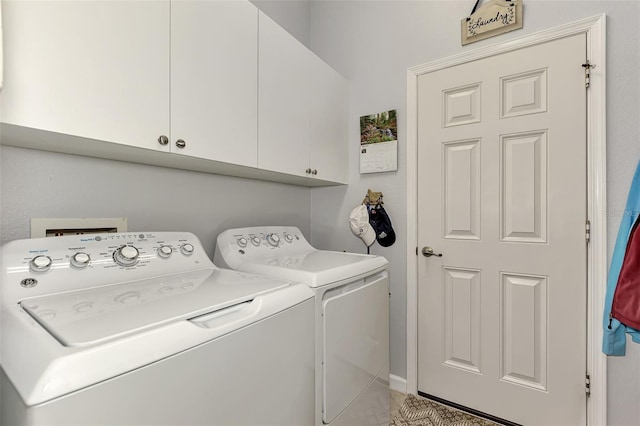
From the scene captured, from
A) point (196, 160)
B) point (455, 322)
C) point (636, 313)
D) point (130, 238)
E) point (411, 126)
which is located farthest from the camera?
point (411, 126)

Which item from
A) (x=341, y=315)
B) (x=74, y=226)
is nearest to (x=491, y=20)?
(x=341, y=315)

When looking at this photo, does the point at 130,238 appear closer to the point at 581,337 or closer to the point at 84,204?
the point at 84,204

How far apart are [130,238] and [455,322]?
182 centimetres

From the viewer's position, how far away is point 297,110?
1.78 metres

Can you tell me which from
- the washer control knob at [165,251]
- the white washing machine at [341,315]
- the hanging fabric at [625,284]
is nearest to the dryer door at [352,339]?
the white washing machine at [341,315]

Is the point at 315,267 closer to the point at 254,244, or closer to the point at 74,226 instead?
the point at 254,244

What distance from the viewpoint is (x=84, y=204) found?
122cm

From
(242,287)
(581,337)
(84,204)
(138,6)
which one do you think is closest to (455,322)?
(581,337)

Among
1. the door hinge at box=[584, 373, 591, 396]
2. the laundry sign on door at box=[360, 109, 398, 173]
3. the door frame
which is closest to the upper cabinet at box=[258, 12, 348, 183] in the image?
the laundry sign on door at box=[360, 109, 398, 173]

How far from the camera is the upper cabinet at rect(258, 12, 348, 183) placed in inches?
61.7

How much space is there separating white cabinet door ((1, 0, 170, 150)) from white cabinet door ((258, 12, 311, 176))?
51 centimetres

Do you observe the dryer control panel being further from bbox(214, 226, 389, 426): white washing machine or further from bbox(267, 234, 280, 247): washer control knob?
bbox(267, 234, 280, 247): washer control knob

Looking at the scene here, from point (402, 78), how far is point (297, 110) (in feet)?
2.66

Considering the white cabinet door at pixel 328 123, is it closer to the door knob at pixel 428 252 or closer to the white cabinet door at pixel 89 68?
the door knob at pixel 428 252
